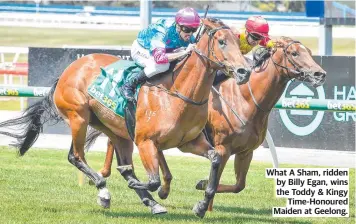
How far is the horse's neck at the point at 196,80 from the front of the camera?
7.76m

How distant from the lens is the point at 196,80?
7.80 metres

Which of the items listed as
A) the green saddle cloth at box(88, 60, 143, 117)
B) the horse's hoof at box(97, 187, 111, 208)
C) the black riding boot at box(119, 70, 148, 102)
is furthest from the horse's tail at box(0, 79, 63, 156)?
the black riding boot at box(119, 70, 148, 102)

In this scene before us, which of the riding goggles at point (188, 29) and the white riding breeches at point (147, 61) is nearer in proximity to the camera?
the riding goggles at point (188, 29)

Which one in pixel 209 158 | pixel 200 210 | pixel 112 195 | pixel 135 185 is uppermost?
pixel 209 158

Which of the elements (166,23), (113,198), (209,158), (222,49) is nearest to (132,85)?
(166,23)

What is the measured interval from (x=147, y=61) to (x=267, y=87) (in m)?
1.24

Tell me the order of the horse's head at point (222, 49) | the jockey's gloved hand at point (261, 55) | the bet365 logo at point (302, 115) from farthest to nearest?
1. the bet365 logo at point (302, 115)
2. the jockey's gloved hand at point (261, 55)
3. the horse's head at point (222, 49)

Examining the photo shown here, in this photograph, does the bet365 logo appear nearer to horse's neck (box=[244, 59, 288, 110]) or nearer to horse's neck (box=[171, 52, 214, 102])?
horse's neck (box=[244, 59, 288, 110])

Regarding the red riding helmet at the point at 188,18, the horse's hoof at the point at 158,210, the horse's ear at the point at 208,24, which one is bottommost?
the horse's hoof at the point at 158,210

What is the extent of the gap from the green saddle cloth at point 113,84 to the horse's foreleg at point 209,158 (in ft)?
2.57

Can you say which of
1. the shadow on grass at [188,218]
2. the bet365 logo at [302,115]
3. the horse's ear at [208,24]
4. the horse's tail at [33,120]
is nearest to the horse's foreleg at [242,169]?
the shadow on grass at [188,218]

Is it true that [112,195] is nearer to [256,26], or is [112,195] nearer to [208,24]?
[256,26]

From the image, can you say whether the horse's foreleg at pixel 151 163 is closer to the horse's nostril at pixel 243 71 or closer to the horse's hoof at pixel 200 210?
the horse's hoof at pixel 200 210

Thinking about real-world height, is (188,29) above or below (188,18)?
below
